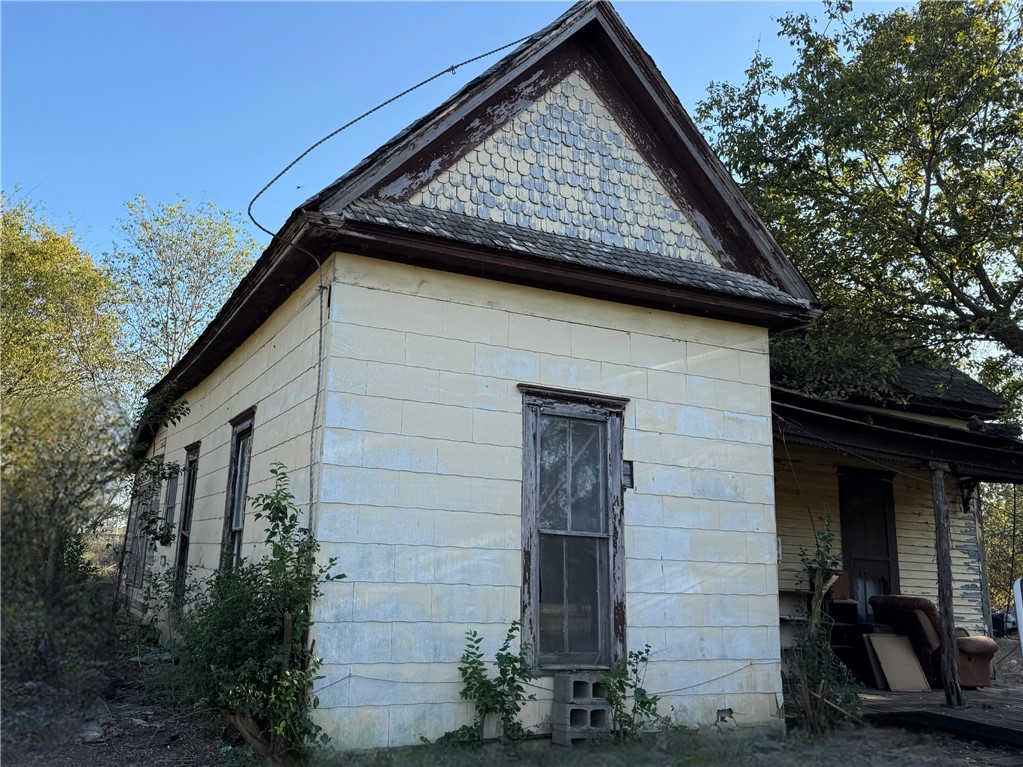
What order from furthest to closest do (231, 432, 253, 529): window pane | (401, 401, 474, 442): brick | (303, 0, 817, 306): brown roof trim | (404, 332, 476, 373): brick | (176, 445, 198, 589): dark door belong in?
1. (176, 445, 198, 589): dark door
2. (231, 432, 253, 529): window pane
3. (303, 0, 817, 306): brown roof trim
4. (404, 332, 476, 373): brick
5. (401, 401, 474, 442): brick

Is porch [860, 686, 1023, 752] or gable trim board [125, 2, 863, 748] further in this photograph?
porch [860, 686, 1023, 752]

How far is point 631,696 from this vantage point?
733 cm

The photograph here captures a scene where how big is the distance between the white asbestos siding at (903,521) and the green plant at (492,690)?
253 inches

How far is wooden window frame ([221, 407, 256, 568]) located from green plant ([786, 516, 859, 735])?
5.82 meters

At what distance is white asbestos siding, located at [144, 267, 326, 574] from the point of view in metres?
7.27

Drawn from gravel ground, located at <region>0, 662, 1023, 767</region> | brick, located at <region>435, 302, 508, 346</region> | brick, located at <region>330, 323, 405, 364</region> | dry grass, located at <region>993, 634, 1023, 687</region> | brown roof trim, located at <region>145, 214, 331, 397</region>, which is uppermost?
brown roof trim, located at <region>145, 214, 331, 397</region>

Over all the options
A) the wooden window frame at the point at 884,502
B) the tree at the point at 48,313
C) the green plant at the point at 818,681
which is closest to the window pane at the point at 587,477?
the green plant at the point at 818,681

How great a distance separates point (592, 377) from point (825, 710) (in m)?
4.03

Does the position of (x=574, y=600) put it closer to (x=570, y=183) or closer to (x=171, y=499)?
(x=570, y=183)

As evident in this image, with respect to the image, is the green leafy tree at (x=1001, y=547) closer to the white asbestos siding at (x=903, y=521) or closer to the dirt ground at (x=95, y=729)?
the white asbestos siding at (x=903, y=521)

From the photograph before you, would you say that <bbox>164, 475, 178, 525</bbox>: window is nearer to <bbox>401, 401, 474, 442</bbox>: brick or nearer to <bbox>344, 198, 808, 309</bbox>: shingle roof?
<bbox>401, 401, 474, 442</bbox>: brick

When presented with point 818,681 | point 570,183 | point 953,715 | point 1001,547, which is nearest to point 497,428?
point 570,183

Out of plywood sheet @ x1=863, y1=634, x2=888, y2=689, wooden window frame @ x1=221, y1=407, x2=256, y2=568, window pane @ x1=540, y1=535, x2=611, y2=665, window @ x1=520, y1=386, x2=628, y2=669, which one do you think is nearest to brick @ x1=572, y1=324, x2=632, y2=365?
window @ x1=520, y1=386, x2=628, y2=669

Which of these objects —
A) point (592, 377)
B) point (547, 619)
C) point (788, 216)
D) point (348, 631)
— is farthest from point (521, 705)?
point (788, 216)
